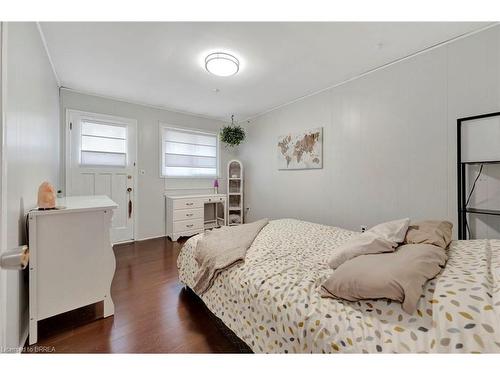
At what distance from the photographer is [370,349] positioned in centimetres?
76

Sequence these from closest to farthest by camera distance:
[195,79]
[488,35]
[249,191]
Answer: [488,35] < [195,79] < [249,191]

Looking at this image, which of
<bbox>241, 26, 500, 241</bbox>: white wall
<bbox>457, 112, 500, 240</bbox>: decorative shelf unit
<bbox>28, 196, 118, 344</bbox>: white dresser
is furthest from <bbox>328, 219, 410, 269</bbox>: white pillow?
<bbox>28, 196, 118, 344</bbox>: white dresser

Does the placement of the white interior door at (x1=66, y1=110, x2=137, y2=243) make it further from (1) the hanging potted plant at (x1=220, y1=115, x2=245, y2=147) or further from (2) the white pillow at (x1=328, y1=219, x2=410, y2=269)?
(2) the white pillow at (x1=328, y1=219, x2=410, y2=269)

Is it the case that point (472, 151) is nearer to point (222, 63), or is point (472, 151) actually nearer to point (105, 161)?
point (222, 63)

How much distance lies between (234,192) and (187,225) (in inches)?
52.6

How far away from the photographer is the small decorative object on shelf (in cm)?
457

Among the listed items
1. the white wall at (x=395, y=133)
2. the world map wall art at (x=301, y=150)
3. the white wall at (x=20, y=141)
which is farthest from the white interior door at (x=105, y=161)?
the white wall at (x=395, y=133)

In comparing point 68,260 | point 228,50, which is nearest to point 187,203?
point 68,260

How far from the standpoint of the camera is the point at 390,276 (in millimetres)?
862

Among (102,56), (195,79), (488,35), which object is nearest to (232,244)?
(195,79)

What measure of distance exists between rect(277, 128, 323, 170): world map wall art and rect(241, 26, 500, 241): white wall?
0.35 feet

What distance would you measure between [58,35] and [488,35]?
379cm

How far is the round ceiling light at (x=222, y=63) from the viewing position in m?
2.18
